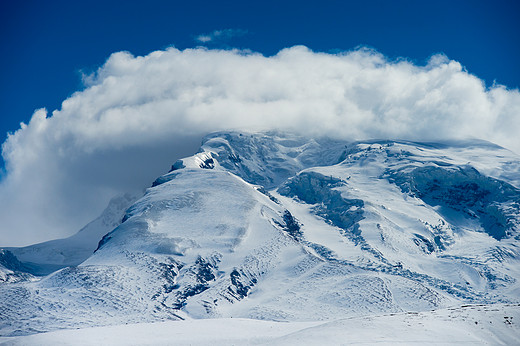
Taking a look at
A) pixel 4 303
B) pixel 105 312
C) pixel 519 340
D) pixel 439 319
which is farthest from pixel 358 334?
pixel 4 303

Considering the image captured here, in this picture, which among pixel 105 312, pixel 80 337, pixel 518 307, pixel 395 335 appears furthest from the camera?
pixel 105 312

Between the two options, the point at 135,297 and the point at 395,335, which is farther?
the point at 135,297

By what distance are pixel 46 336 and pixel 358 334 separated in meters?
40.8

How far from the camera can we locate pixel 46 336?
3253 inches

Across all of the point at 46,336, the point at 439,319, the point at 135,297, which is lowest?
the point at 46,336

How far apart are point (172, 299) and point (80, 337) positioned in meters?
115

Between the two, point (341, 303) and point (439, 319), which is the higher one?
point (341, 303)

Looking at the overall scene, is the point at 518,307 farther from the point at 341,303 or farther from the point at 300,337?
the point at 341,303

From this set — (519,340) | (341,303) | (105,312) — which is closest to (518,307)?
(519,340)

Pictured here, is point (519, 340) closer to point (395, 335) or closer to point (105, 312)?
point (395, 335)

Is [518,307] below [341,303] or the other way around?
below

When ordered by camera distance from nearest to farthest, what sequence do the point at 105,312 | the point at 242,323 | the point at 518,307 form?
1. the point at 518,307
2. the point at 242,323
3. the point at 105,312

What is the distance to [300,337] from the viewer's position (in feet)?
256

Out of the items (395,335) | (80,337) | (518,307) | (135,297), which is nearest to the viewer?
(395,335)
